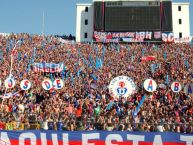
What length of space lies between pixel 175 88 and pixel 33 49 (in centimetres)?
2819

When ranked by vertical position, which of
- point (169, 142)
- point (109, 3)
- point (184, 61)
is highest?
point (109, 3)

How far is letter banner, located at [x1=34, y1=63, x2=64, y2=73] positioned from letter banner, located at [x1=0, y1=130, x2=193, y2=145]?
24.4m

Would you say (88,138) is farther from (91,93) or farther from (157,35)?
(157,35)

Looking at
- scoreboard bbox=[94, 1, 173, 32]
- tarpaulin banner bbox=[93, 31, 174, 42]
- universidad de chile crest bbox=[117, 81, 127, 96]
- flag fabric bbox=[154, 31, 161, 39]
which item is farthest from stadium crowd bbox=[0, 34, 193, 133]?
scoreboard bbox=[94, 1, 173, 32]

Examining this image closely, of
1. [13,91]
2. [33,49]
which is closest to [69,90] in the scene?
[13,91]

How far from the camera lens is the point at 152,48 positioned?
59000mm

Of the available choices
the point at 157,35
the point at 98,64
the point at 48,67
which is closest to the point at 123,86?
the point at 48,67

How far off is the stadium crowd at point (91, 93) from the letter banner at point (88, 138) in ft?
1.65

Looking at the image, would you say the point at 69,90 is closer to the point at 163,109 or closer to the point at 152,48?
the point at 163,109

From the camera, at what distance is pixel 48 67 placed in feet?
139

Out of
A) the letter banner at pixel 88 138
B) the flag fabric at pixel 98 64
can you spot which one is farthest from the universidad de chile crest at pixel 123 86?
the flag fabric at pixel 98 64

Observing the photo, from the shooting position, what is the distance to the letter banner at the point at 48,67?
42250 mm

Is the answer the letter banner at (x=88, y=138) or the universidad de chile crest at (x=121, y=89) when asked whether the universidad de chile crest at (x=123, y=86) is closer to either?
the universidad de chile crest at (x=121, y=89)

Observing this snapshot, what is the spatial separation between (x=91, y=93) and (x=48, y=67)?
13956mm
